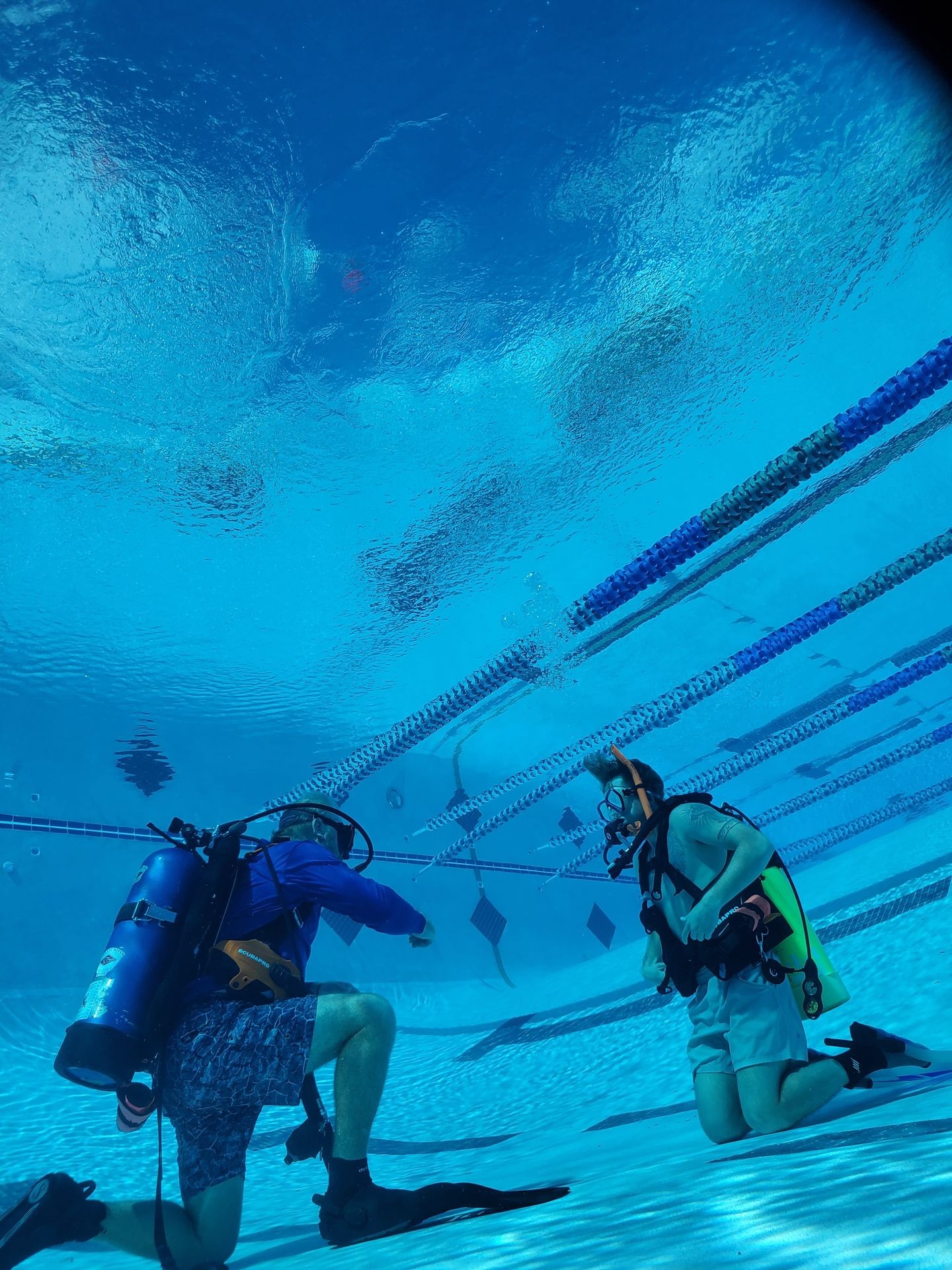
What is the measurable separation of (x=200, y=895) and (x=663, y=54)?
693 cm

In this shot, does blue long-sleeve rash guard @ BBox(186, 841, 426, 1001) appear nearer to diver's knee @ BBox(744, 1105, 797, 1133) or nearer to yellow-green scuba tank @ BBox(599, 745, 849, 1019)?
yellow-green scuba tank @ BBox(599, 745, 849, 1019)

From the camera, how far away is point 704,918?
2941mm

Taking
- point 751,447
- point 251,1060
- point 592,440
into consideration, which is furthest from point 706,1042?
point 751,447

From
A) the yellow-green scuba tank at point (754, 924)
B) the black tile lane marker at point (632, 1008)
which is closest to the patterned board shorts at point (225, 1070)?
the yellow-green scuba tank at point (754, 924)

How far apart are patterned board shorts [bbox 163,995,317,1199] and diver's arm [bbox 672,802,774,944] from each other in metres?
1.53

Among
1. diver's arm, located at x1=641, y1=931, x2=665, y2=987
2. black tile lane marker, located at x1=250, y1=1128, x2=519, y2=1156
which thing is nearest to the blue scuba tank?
diver's arm, located at x1=641, y1=931, x2=665, y2=987

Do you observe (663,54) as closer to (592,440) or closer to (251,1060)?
(592,440)

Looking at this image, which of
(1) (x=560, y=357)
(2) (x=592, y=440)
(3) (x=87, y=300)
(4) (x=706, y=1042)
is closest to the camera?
(4) (x=706, y=1042)

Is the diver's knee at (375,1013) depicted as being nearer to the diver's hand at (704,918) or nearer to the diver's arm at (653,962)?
the diver's hand at (704,918)

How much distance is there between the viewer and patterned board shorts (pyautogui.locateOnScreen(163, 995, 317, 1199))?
258cm

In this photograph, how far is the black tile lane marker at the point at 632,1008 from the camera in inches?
280

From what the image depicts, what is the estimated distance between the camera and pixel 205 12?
505 centimetres

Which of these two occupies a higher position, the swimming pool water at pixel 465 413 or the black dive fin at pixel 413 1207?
the swimming pool water at pixel 465 413

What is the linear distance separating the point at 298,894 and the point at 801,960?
6.90 feet
